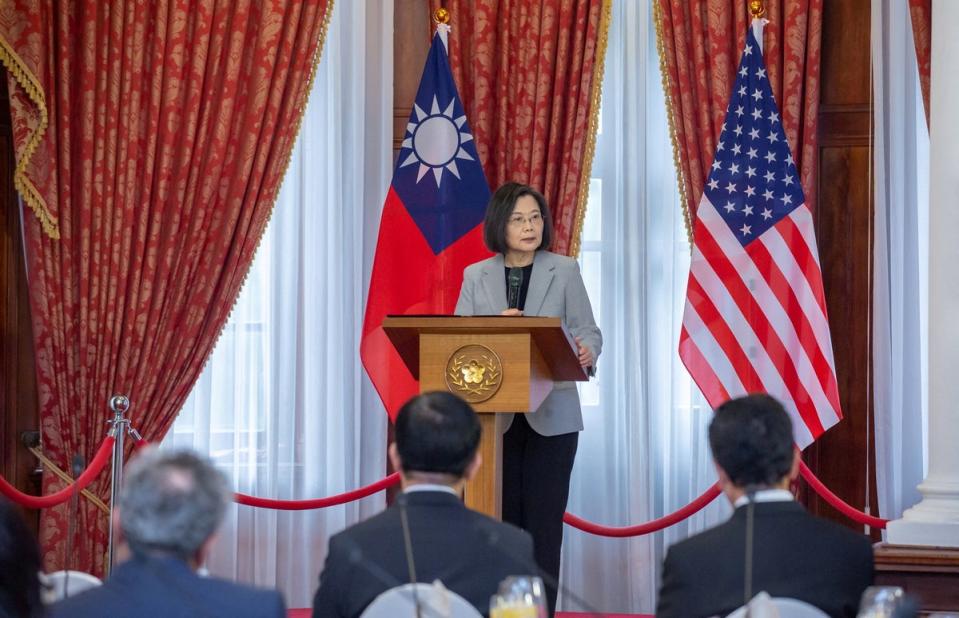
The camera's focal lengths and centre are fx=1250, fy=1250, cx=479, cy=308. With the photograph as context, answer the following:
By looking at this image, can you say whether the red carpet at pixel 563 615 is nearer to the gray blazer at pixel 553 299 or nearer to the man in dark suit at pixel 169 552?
the gray blazer at pixel 553 299

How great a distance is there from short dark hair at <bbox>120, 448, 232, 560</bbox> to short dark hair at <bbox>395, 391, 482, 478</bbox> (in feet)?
2.34

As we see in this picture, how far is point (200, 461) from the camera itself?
86.7 inches

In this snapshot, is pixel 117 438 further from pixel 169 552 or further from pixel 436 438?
pixel 169 552

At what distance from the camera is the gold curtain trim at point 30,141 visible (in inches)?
249

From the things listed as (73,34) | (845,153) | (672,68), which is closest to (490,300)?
(672,68)

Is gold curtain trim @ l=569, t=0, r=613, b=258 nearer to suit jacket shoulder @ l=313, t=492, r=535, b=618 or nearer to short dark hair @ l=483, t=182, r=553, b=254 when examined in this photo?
short dark hair @ l=483, t=182, r=553, b=254

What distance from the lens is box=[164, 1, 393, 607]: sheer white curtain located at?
21.2 ft

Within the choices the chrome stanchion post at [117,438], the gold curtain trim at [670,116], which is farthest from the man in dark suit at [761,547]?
the gold curtain trim at [670,116]

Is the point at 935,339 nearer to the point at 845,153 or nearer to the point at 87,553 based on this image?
the point at 845,153

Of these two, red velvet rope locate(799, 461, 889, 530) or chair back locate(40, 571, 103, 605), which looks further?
red velvet rope locate(799, 461, 889, 530)

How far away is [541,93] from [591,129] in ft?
1.03

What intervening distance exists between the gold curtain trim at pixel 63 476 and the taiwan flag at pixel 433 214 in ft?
5.41

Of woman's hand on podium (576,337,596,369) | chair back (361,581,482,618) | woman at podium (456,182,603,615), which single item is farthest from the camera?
woman at podium (456,182,603,615)

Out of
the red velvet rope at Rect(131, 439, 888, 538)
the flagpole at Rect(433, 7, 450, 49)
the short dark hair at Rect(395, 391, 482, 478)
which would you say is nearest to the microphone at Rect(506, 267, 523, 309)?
the red velvet rope at Rect(131, 439, 888, 538)
